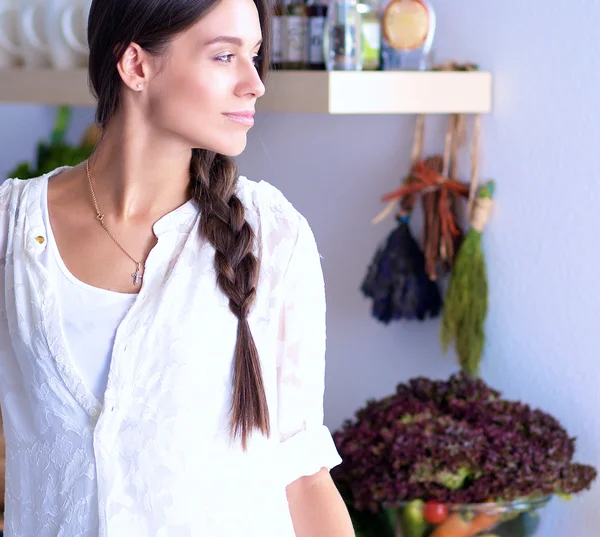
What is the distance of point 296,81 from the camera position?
5.15 ft

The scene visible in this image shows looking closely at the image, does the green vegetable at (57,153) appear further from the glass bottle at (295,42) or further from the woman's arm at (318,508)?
the woman's arm at (318,508)

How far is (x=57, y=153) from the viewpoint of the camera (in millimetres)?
2295

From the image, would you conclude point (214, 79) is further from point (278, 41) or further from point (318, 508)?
point (278, 41)

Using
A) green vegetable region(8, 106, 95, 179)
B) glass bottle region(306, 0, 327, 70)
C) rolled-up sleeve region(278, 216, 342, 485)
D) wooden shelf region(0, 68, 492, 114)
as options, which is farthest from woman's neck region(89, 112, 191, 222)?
green vegetable region(8, 106, 95, 179)

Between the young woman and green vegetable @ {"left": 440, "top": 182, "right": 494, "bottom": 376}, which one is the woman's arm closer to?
the young woman

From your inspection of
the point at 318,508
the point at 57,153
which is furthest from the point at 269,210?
the point at 57,153

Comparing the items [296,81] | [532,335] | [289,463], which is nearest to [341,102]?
[296,81]

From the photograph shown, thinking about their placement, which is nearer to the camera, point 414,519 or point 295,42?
point 414,519

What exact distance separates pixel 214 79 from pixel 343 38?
0.70 metres

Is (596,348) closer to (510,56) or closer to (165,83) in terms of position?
(510,56)

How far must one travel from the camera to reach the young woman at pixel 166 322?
34.8 inches

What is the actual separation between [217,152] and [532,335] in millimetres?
910

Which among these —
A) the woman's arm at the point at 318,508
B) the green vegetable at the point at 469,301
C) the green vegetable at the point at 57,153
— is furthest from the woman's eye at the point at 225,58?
the green vegetable at the point at 57,153

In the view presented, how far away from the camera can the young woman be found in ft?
2.90
